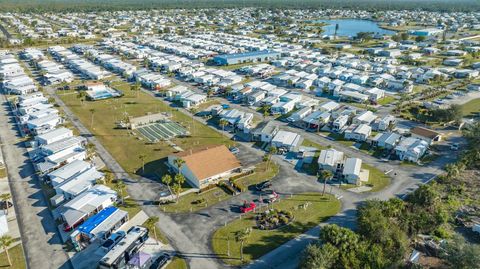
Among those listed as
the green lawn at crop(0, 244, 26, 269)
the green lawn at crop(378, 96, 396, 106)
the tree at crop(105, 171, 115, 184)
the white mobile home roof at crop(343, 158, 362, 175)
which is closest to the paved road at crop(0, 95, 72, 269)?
the green lawn at crop(0, 244, 26, 269)

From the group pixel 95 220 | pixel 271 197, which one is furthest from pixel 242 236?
pixel 95 220

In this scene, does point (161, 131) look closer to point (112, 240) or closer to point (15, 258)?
point (112, 240)

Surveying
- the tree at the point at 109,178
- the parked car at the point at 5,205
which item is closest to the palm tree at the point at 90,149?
the tree at the point at 109,178

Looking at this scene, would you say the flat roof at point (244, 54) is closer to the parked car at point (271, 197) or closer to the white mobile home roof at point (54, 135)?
the white mobile home roof at point (54, 135)

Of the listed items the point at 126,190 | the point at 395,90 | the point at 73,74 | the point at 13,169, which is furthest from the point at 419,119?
the point at 73,74

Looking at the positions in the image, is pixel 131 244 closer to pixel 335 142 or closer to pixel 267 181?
pixel 267 181

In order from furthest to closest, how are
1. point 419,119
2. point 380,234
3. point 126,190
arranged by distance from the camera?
1. point 419,119
2. point 126,190
3. point 380,234
